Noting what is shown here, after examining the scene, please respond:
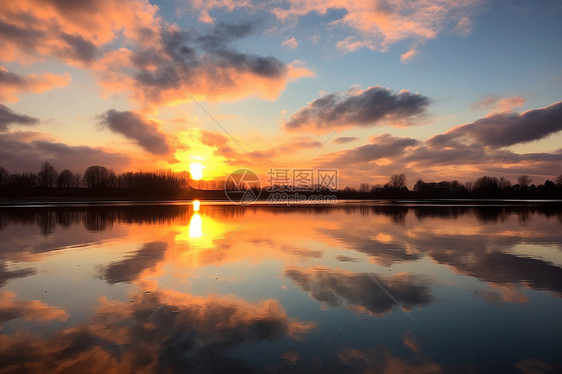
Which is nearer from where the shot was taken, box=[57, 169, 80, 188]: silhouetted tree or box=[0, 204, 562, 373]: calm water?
box=[0, 204, 562, 373]: calm water

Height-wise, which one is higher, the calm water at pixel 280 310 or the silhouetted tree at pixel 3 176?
the silhouetted tree at pixel 3 176

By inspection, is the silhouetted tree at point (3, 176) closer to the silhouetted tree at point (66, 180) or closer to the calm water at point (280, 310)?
the silhouetted tree at point (66, 180)

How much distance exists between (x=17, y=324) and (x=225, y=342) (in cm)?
460

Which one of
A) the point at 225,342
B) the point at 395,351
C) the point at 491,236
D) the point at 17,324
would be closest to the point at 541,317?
the point at 395,351

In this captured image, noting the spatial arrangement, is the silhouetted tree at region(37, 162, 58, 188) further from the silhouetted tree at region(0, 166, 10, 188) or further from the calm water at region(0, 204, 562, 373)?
the calm water at region(0, 204, 562, 373)

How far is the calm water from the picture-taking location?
5.59 meters

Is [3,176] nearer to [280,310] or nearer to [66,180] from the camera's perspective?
[66,180]

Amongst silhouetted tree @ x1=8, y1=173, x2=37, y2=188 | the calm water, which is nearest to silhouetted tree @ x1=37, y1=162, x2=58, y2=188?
silhouetted tree @ x1=8, y1=173, x2=37, y2=188

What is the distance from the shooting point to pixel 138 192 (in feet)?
513

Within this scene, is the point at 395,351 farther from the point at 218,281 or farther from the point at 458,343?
the point at 218,281

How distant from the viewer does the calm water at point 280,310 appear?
5.59m

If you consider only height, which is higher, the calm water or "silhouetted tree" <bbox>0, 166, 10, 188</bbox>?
"silhouetted tree" <bbox>0, 166, 10, 188</bbox>

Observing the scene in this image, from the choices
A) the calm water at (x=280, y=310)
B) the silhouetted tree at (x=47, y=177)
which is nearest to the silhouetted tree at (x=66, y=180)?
the silhouetted tree at (x=47, y=177)

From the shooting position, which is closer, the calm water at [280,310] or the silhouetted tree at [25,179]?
the calm water at [280,310]
